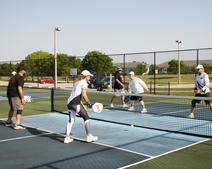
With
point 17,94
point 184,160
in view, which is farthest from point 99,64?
point 184,160

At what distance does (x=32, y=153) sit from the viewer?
7.46 metres

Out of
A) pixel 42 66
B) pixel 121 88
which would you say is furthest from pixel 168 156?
pixel 42 66

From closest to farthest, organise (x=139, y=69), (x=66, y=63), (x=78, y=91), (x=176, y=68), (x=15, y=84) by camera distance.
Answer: (x=78, y=91) → (x=15, y=84) → (x=139, y=69) → (x=66, y=63) → (x=176, y=68)

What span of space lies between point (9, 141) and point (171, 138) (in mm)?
3809

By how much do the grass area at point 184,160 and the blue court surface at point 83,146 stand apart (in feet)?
0.82

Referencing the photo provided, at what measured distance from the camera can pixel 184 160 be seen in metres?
6.83

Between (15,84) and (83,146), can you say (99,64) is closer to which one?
(15,84)

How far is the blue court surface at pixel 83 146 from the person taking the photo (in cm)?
678

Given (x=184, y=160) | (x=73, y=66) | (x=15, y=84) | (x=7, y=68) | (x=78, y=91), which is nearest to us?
(x=184, y=160)

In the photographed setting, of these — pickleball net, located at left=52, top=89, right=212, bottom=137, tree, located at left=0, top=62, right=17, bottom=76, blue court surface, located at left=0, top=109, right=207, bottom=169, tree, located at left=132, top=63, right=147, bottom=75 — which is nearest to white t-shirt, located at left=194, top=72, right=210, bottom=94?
pickleball net, located at left=52, top=89, right=212, bottom=137

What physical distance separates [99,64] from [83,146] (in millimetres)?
23430

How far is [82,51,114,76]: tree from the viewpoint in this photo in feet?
98.6

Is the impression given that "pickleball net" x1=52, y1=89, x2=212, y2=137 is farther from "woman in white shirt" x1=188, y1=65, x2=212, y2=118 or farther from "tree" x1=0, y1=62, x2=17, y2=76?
"tree" x1=0, y1=62, x2=17, y2=76

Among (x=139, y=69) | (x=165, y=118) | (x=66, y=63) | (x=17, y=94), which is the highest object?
(x=66, y=63)
